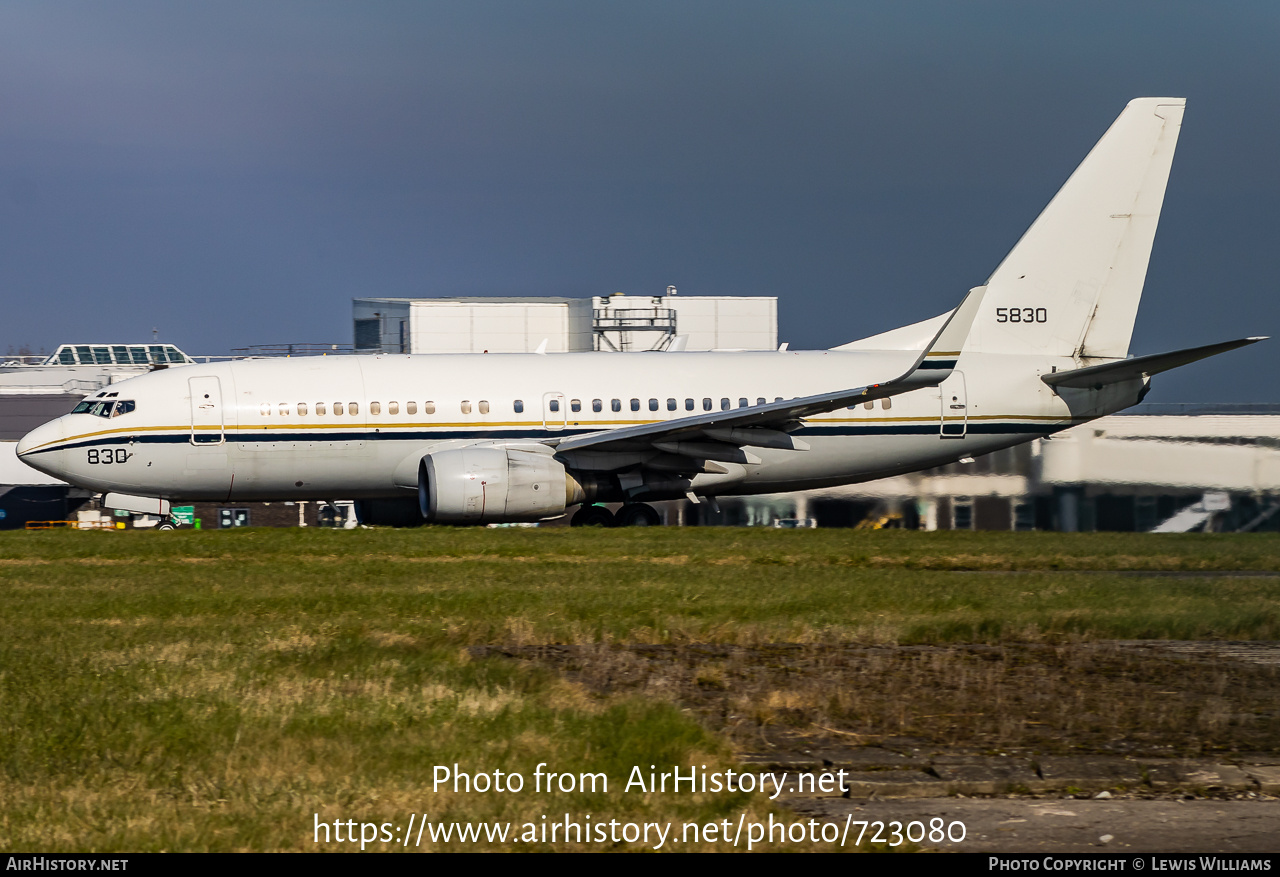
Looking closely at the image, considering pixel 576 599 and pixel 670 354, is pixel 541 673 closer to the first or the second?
pixel 576 599

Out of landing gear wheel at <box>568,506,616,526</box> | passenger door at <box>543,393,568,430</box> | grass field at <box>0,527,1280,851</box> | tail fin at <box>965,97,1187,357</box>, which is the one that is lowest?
grass field at <box>0,527,1280,851</box>

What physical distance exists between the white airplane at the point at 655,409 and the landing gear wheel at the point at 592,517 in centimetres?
6

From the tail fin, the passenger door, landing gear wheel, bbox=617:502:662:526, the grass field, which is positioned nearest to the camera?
the grass field

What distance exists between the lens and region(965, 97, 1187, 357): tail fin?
25.2 metres

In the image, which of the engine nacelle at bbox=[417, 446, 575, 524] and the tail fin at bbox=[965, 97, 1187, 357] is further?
the tail fin at bbox=[965, 97, 1187, 357]

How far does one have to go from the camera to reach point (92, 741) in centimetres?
711

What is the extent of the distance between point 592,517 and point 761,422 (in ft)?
12.0

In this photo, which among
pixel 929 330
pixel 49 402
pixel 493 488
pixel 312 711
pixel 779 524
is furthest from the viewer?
pixel 49 402

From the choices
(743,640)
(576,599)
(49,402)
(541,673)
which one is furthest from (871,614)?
(49,402)

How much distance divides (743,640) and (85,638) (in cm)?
496

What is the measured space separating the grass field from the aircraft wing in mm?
4583

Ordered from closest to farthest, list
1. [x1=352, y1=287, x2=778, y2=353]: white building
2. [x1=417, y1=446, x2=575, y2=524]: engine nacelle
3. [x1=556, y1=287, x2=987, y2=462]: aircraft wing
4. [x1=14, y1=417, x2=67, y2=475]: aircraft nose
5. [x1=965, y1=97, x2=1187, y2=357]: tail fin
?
[x1=556, y1=287, x2=987, y2=462]: aircraft wing → [x1=417, y1=446, x2=575, y2=524]: engine nacelle → [x1=14, y1=417, x2=67, y2=475]: aircraft nose → [x1=965, y1=97, x2=1187, y2=357]: tail fin → [x1=352, y1=287, x2=778, y2=353]: white building

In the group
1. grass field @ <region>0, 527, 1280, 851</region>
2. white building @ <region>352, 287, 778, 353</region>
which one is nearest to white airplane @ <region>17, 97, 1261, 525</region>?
grass field @ <region>0, 527, 1280, 851</region>

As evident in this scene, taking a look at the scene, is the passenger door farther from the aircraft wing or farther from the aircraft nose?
the aircraft nose
